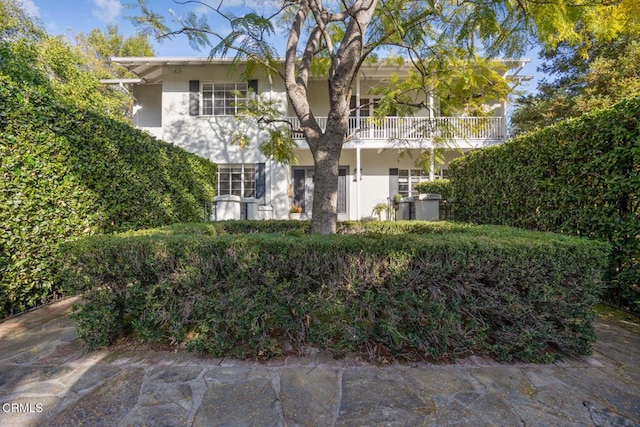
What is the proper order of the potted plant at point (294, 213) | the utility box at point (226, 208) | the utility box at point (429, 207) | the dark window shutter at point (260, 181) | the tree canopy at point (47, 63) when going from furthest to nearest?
the potted plant at point (294, 213) < the dark window shutter at point (260, 181) < the tree canopy at point (47, 63) < the utility box at point (429, 207) < the utility box at point (226, 208)

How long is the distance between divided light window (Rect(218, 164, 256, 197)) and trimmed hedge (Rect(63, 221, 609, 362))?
8427 millimetres

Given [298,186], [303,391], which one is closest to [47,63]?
[298,186]

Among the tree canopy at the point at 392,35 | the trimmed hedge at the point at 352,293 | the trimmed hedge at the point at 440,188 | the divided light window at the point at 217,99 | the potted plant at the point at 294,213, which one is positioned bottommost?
the trimmed hedge at the point at 352,293

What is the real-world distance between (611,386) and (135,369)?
3.70 m

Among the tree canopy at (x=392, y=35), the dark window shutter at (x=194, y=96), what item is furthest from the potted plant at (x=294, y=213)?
the tree canopy at (x=392, y=35)

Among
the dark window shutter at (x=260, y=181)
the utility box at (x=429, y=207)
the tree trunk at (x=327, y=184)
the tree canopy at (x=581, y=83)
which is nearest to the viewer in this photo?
the tree trunk at (x=327, y=184)

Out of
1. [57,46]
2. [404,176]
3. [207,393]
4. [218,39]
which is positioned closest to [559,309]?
[207,393]

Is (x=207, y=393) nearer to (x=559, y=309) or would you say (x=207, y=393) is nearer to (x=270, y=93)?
(x=559, y=309)

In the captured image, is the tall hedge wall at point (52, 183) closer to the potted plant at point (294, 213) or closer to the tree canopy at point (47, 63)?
the tree canopy at point (47, 63)

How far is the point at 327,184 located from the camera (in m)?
3.73

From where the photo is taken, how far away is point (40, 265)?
331 cm

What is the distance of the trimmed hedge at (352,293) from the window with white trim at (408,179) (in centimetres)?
981

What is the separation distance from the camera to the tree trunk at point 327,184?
3.72 meters

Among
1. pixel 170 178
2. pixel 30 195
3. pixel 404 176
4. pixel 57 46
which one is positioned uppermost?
pixel 57 46
